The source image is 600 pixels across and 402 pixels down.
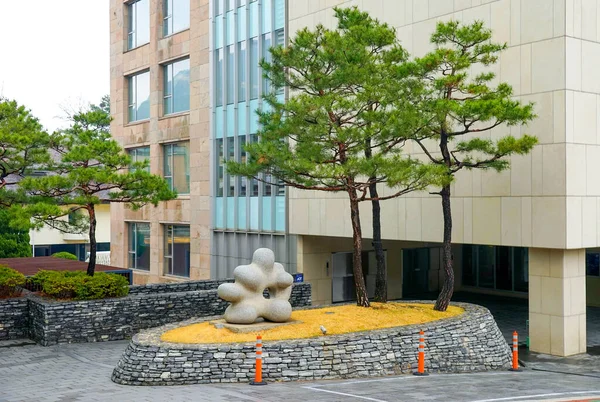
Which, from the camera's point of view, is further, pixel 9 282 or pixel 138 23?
pixel 138 23

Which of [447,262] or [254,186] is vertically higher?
[254,186]

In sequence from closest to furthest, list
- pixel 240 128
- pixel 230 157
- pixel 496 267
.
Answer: pixel 240 128, pixel 230 157, pixel 496 267

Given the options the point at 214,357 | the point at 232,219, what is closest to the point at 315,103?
the point at 214,357

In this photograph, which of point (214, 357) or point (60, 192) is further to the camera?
point (60, 192)

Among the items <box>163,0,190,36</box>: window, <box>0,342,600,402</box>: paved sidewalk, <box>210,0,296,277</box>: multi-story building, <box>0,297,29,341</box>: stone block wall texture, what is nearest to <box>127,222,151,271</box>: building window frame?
<box>210,0,296,277</box>: multi-story building

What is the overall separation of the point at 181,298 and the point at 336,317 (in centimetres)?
584

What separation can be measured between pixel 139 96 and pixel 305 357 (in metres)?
25.5

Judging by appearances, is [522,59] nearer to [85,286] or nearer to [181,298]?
[181,298]

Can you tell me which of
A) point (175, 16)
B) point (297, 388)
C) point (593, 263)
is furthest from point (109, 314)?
point (593, 263)

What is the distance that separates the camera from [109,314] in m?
21.0

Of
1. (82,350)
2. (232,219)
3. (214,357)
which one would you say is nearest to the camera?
(214,357)

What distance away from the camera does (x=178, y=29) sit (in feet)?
115

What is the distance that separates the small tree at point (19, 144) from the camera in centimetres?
2281

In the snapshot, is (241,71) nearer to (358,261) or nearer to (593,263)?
(358,261)
